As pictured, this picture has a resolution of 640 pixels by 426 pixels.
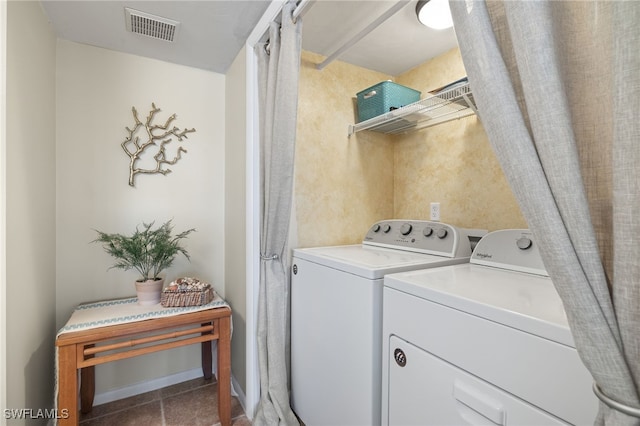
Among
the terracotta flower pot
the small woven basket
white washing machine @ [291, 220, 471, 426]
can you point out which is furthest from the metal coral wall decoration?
white washing machine @ [291, 220, 471, 426]

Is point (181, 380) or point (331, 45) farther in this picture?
point (181, 380)

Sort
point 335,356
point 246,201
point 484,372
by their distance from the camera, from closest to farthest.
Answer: point 484,372 < point 335,356 < point 246,201

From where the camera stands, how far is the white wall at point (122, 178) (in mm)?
1802

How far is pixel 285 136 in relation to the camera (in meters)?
Result: 1.43

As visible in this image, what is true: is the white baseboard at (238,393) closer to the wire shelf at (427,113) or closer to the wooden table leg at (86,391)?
the wooden table leg at (86,391)

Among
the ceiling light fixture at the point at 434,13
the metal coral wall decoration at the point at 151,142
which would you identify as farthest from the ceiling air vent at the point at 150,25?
the ceiling light fixture at the point at 434,13

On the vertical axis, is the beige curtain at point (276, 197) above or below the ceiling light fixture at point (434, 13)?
below

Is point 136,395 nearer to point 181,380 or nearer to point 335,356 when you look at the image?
point 181,380

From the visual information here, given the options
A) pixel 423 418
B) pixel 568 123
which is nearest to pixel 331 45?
pixel 568 123

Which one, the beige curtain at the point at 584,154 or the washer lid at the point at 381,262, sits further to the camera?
the washer lid at the point at 381,262

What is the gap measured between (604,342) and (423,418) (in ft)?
2.16

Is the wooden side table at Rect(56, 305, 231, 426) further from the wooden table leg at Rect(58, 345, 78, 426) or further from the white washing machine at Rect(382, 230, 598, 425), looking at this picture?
the white washing machine at Rect(382, 230, 598, 425)

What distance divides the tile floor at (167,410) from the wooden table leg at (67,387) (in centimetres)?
47

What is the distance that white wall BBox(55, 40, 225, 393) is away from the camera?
1802 mm
